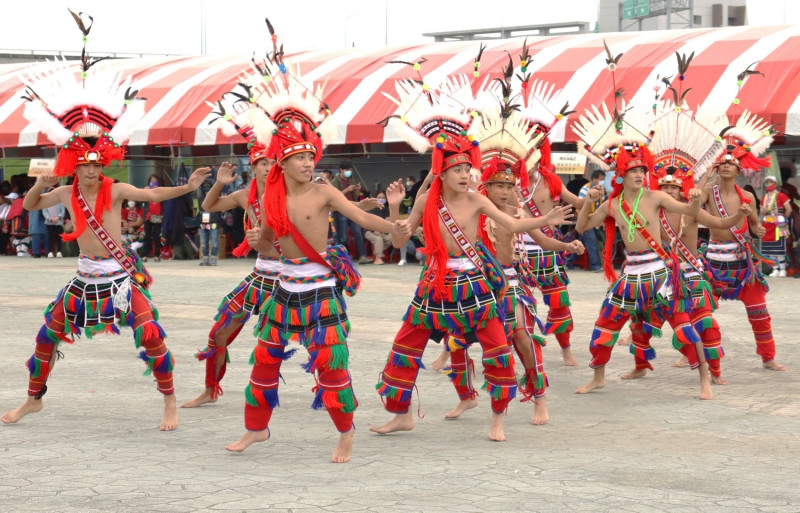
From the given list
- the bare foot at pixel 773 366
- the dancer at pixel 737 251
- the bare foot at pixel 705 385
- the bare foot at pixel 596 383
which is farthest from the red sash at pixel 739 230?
the bare foot at pixel 596 383

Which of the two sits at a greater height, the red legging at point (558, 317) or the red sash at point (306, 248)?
the red sash at point (306, 248)

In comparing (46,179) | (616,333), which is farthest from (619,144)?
(46,179)

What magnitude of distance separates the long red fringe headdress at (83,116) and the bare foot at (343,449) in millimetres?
2319

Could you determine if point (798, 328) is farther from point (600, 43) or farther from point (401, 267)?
point (600, 43)

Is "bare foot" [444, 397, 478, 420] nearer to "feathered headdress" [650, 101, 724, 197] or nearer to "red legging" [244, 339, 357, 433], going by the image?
"red legging" [244, 339, 357, 433]

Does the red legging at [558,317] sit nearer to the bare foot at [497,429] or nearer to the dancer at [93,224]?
the bare foot at [497,429]

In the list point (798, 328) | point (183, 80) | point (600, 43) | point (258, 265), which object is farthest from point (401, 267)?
point (258, 265)

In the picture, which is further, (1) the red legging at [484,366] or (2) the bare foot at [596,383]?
(2) the bare foot at [596,383]

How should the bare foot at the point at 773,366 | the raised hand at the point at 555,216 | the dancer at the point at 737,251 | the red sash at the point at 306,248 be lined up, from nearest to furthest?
the red sash at the point at 306,248
the raised hand at the point at 555,216
the bare foot at the point at 773,366
the dancer at the point at 737,251

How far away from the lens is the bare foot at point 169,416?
7.15 m

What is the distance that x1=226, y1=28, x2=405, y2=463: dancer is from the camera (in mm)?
6344

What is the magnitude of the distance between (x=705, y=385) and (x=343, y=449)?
131 inches

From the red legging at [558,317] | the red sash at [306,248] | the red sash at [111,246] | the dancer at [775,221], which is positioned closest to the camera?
the red sash at [306,248]

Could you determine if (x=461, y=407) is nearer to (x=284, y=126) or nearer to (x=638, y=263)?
(x=638, y=263)
